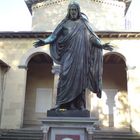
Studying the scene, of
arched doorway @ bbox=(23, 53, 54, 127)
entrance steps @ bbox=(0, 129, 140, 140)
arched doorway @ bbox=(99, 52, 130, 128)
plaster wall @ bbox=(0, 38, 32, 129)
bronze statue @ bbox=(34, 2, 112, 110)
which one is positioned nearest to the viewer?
bronze statue @ bbox=(34, 2, 112, 110)

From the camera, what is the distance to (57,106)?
204 inches

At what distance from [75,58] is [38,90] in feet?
48.4

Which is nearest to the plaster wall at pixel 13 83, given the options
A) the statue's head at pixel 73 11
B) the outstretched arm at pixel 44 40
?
the outstretched arm at pixel 44 40

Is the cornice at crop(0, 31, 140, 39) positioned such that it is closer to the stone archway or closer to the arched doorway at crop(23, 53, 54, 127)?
the stone archway

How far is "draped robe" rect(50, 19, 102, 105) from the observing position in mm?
5281

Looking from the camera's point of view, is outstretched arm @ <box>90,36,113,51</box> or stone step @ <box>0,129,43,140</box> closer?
outstretched arm @ <box>90,36,113,51</box>

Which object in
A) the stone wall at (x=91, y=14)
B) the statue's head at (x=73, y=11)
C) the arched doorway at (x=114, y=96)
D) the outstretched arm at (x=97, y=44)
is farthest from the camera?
the stone wall at (x=91, y=14)

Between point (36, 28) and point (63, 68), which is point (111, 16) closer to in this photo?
point (36, 28)

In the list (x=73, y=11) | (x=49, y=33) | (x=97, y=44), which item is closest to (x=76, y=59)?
(x=97, y=44)

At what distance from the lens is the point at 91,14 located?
21188mm

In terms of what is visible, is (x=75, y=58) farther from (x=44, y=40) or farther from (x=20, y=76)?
(x=20, y=76)

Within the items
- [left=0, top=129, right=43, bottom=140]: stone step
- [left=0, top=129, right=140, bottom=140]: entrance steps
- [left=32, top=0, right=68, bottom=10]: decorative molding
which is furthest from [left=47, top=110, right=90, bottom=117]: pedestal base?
[left=32, top=0, right=68, bottom=10]: decorative molding

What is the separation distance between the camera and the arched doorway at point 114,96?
18.8 meters

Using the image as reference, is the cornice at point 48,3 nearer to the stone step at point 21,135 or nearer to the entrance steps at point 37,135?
the entrance steps at point 37,135
